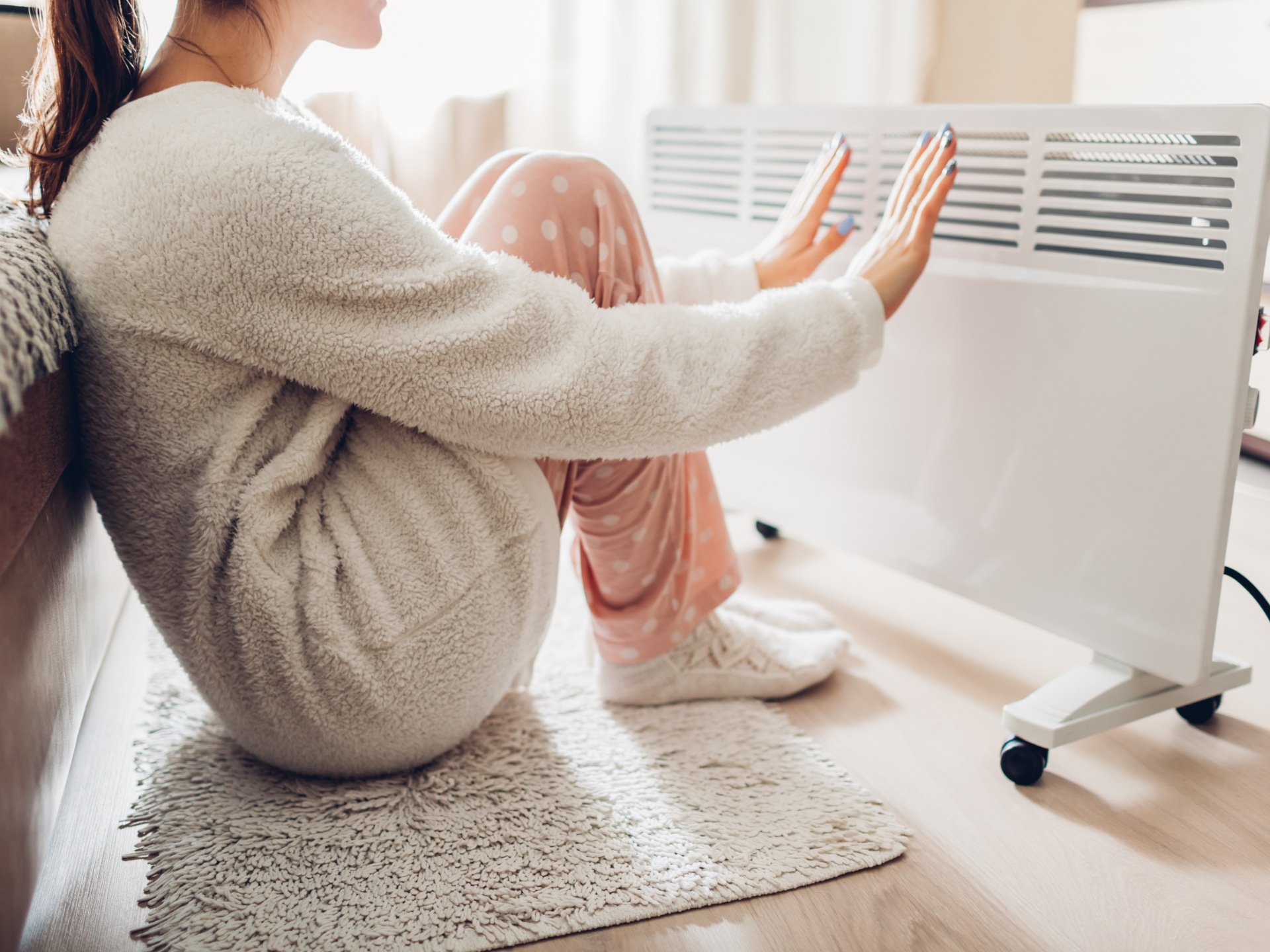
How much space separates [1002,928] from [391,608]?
506 mm

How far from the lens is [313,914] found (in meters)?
0.73

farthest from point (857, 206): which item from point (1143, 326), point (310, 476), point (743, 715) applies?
point (310, 476)

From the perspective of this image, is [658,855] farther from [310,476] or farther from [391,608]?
[310,476]

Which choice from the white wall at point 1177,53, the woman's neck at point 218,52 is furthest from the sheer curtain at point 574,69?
the woman's neck at point 218,52

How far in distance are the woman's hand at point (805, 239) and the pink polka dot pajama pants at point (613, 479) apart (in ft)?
0.58

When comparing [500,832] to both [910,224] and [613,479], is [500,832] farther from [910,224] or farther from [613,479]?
[910,224]

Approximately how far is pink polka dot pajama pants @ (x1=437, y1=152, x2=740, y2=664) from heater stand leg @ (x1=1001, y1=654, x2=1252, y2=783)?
0.99 feet

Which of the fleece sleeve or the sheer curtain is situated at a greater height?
the sheer curtain

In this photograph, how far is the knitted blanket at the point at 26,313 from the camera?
49 cm

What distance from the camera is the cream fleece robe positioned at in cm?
62

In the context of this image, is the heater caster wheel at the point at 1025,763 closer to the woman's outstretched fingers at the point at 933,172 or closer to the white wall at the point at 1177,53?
the woman's outstretched fingers at the point at 933,172

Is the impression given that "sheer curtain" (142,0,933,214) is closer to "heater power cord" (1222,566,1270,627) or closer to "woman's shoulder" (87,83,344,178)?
"woman's shoulder" (87,83,344,178)

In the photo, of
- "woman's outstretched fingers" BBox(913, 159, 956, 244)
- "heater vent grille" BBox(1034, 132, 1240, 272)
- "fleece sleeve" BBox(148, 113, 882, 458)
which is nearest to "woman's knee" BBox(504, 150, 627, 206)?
"fleece sleeve" BBox(148, 113, 882, 458)

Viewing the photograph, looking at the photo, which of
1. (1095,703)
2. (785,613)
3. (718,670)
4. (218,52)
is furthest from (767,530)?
(218,52)
